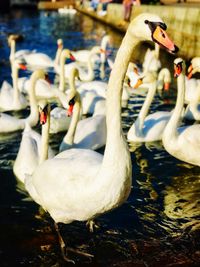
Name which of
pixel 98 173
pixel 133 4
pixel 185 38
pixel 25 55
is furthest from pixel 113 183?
pixel 133 4

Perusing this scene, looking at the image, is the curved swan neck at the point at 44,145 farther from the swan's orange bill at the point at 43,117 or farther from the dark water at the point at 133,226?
the dark water at the point at 133,226

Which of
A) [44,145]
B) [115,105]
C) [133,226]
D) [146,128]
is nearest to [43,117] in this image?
[44,145]

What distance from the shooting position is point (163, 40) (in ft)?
13.1

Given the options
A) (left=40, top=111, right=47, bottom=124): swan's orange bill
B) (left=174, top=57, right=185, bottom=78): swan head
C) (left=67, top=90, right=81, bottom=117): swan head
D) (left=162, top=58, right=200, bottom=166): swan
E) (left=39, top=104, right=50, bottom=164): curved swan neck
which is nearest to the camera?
(left=39, top=104, right=50, bottom=164): curved swan neck

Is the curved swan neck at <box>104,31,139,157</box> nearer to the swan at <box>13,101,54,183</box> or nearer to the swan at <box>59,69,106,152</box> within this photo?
the swan at <box>13,101,54,183</box>

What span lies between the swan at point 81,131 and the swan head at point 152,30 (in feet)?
14.2

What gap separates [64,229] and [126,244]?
93 cm

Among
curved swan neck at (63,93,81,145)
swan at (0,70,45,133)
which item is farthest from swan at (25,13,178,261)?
swan at (0,70,45,133)

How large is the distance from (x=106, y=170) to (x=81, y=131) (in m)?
4.60

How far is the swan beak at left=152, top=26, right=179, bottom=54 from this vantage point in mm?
3951

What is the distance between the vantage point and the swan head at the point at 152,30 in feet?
13.1

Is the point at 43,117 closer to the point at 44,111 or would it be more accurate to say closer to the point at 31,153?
the point at 44,111

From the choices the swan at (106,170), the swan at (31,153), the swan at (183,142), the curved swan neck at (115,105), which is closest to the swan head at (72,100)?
the swan at (31,153)

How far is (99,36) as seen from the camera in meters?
30.8
